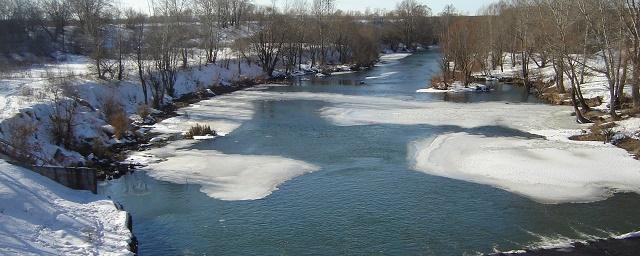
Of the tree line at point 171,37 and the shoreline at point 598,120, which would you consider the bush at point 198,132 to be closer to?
the tree line at point 171,37

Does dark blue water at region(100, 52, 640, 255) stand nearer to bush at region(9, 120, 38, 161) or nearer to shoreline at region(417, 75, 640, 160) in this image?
bush at region(9, 120, 38, 161)

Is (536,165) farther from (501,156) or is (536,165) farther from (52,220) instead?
(52,220)

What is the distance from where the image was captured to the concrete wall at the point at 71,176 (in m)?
17.3

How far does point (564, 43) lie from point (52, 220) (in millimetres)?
26317

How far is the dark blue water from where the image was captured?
14562 mm

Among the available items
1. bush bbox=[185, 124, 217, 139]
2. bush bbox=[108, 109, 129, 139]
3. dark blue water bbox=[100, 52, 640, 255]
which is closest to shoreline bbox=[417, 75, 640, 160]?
dark blue water bbox=[100, 52, 640, 255]

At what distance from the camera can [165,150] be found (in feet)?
84.2

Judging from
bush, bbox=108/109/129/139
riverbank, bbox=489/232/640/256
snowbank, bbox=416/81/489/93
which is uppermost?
snowbank, bbox=416/81/489/93

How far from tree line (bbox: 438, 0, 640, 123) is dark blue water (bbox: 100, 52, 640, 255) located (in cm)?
1381

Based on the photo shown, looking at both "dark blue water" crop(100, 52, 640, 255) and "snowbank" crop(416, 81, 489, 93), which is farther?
"snowbank" crop(416, 81, 489, 93)

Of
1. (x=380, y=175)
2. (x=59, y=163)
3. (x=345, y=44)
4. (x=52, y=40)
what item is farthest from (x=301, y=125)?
(x=345, y=44)

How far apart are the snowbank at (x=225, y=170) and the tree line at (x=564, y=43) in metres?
17.3

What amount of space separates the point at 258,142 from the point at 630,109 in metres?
20.1

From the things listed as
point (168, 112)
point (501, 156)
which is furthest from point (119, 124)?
point (501, 156)
